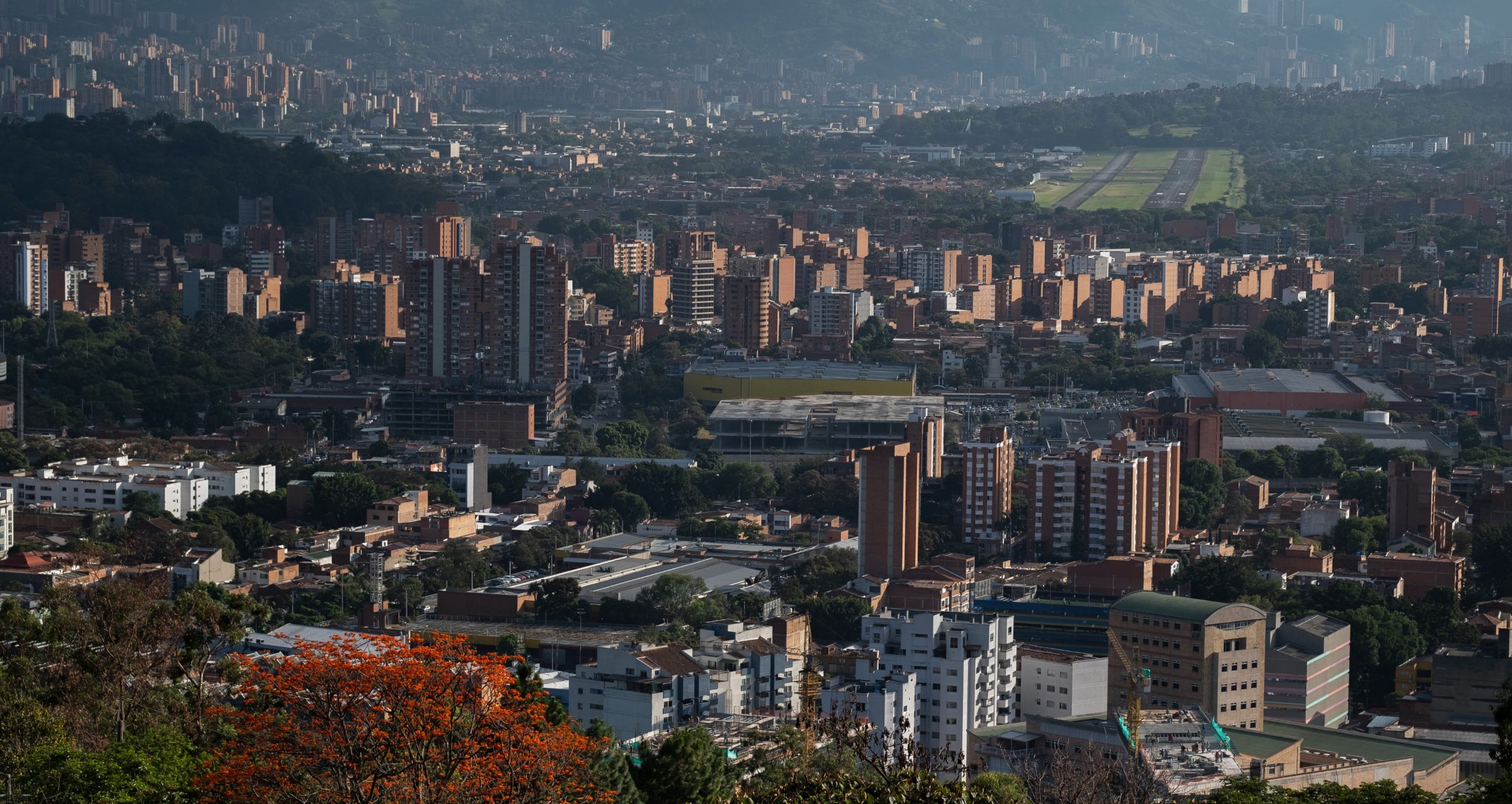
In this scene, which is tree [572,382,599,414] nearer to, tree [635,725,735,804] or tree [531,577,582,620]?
tree [531,577,582,620]

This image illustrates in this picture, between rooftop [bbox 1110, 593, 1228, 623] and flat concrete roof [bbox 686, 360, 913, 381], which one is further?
flat concrete roof [bbox 686, 360, 913, 381]

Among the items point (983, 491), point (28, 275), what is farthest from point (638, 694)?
point (28, 275)

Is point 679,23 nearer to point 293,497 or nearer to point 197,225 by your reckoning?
point 197,225

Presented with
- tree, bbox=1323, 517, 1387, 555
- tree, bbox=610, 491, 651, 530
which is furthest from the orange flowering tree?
tree, bbox=610, 491, 651, 530

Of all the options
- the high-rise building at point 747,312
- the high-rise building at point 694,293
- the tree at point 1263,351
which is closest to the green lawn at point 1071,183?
the high-rise building at point 694,293

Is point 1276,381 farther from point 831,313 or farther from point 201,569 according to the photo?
point 201,569

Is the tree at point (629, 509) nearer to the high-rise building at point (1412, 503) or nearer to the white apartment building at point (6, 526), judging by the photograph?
the white apartment building at point (6, 526)

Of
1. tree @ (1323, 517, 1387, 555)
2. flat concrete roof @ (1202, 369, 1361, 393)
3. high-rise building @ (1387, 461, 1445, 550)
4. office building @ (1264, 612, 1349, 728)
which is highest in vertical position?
flat concrete roof @ (1202, 369, 1361, 393)
